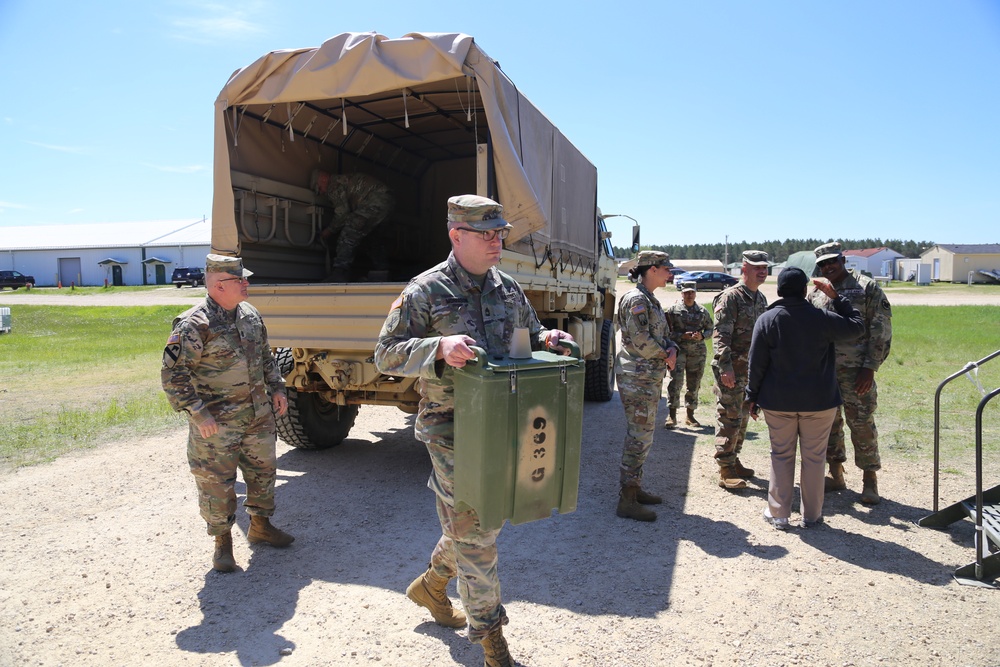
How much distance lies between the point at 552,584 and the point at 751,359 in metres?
1.89

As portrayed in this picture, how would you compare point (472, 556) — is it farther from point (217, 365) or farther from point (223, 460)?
point (217, 365)

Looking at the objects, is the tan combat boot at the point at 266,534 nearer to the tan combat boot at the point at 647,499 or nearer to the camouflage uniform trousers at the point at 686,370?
the tan combat boot at the point at 647,499

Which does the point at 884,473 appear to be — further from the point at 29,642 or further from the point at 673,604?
the point at 29,642

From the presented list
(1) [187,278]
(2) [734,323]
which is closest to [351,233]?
(2) [734,323]

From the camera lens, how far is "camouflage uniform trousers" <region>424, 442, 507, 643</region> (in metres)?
2.49

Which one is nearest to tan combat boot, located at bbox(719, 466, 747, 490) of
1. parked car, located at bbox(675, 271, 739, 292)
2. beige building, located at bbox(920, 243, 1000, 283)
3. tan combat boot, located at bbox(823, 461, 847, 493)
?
tan combat boot, located at bbox(823, 461, 847, 493)

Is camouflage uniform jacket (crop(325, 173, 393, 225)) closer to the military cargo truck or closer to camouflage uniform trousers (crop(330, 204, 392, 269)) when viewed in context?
camouflage uniform trousers (crop(330, 204, 392, 269))

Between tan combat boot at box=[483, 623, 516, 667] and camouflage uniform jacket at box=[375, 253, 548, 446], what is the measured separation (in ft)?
2.47

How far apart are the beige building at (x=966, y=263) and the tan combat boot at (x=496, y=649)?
189 ft

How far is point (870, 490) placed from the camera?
455 cm

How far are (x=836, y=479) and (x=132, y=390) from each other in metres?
8.35

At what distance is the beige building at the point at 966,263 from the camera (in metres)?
49.8

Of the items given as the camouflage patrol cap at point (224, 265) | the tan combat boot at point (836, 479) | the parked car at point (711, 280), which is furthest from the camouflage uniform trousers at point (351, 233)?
the parked car at point (711, 280)

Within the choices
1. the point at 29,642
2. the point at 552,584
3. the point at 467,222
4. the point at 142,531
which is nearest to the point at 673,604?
the point at 552,584
